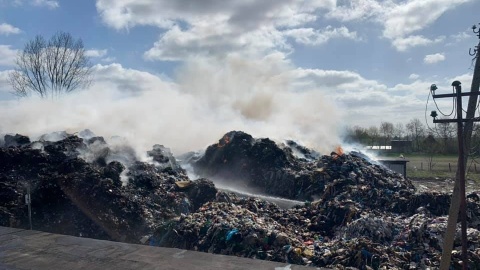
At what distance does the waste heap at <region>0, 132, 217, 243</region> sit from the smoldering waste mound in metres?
0.03

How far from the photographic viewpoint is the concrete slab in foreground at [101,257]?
599 cm

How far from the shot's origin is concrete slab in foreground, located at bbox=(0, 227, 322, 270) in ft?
19.7

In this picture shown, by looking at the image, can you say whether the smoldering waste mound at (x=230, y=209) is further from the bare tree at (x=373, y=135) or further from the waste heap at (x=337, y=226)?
the bare tree at (x=373, y=135)

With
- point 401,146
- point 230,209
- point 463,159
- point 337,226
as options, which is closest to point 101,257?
point 230,209

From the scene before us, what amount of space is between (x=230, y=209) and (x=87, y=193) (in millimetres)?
4487

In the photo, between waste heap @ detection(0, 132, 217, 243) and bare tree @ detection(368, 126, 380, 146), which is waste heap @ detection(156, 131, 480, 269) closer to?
waste heap @ detection(0, 132, 217, 243)

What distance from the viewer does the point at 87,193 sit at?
11844mm

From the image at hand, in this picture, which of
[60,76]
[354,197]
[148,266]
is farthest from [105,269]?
[60,76]

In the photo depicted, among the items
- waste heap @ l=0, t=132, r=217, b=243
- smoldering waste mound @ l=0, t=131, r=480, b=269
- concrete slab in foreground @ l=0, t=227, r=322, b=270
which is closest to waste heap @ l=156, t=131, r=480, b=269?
smoldering waste mound @ l=0, t=131, r=480, b=269

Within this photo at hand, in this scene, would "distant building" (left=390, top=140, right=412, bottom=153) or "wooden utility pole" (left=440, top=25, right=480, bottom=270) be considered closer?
"wooden utility pole" (left=440, top=25, right=480, bottom=270)

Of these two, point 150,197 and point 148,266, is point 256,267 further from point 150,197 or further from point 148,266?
point 150,197

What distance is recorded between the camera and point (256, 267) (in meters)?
5.83

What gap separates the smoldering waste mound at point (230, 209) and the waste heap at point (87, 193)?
3cm

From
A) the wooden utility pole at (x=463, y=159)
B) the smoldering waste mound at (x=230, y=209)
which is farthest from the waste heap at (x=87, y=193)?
the wooden utility pole at (x=463, y=159)
